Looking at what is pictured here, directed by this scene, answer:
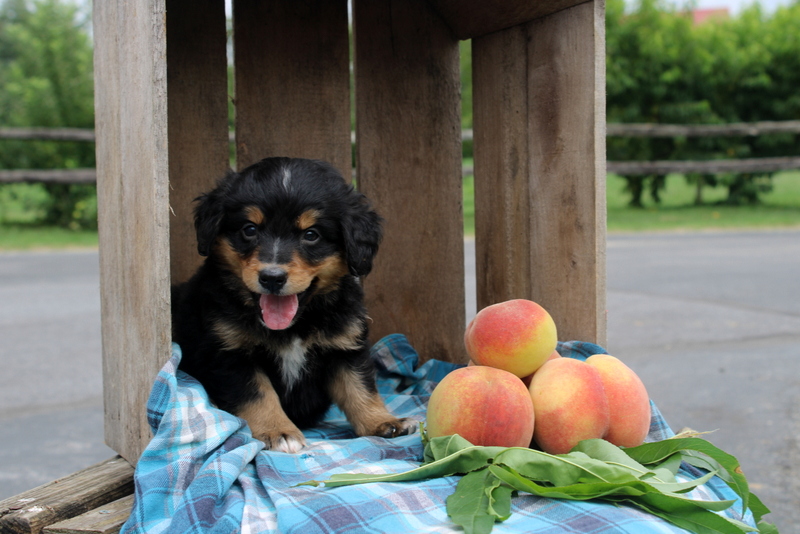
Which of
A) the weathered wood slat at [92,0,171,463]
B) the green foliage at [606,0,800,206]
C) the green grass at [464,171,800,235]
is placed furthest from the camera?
the green foliage at [606,0,800,206]

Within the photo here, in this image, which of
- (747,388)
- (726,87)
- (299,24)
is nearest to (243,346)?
(299,24)

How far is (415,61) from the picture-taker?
343 centimetres

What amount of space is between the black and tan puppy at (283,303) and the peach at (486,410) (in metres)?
0.48

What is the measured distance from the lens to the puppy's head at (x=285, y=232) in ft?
7.79

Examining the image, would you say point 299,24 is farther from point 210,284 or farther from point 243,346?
point 243,346

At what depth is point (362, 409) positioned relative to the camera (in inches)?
106

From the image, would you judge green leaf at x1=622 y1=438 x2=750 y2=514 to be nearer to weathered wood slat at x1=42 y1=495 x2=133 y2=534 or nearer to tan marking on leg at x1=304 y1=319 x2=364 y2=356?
tan marking on leg at x1=304 y1=319 x2=364 y2=356

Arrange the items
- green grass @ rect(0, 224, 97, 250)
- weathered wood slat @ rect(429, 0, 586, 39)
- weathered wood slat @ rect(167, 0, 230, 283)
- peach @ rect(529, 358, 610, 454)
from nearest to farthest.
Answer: peach @ rect(529, 358, 610, 454)
weathered wood slat @ rect(429, 0, 586, 39)
weathered wood slat @ rect(167, 0, 230, 283)
green grass @ rect(0, 224, 97, 250)

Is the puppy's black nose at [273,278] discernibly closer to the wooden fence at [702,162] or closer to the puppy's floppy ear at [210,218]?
the puppy's floppy ear at [210,218]

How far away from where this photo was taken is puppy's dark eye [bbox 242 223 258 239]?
8.02ft

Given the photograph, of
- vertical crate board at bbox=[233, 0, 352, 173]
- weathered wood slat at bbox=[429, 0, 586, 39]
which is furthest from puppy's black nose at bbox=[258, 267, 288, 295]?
weathered wood slat at bbox=[429, 0, 586, 39]

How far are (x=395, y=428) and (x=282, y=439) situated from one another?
429 mm

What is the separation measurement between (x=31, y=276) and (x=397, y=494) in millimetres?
8358

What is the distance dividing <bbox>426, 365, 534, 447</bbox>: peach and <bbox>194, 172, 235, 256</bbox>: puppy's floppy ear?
92 cm
